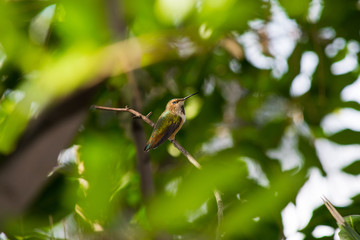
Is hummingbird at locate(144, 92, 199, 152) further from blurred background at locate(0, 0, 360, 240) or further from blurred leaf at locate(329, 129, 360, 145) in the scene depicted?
blurred leaf at locate(329, 129, 360, 145)

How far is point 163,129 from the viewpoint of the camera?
73 cm

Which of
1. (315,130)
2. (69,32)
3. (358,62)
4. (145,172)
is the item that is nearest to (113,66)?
(69,32)

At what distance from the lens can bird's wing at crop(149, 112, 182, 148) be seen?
72 cm

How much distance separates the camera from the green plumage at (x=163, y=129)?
712 mm

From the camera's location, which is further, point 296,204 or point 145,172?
point 296,204

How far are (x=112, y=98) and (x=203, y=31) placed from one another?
0.23 metres

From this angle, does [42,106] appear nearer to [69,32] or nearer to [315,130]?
[69,32]

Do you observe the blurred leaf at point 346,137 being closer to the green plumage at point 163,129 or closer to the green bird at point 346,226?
the green bird at point 346,226

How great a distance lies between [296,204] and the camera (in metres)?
0.90

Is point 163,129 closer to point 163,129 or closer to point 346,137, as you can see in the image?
point 163,129

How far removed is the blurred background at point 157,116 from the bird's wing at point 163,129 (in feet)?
0.10

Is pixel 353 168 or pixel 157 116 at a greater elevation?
pixel 157 116

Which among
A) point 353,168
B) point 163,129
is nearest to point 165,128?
point 163,129

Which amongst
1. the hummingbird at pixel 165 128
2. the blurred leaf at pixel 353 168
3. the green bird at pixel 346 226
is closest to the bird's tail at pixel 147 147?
the hummingbird at pixel 165 128
